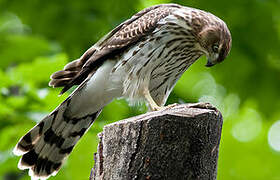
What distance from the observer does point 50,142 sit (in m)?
5.51

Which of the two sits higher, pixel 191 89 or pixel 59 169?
pixel 59 169

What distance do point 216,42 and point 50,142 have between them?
1871 mm

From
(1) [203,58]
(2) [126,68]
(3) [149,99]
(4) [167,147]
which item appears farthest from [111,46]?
(4) [167,147]

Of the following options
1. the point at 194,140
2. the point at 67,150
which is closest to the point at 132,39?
the point at 67,150

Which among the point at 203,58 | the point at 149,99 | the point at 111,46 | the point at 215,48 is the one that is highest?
the point at 111,46

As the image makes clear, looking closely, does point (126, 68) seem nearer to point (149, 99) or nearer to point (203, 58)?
point (149, 99)

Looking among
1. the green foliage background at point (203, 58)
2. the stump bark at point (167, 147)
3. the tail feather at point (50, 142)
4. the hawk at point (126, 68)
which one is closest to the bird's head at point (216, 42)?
the hawk at point (126, 68)

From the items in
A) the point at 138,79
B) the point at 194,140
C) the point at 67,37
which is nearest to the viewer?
the point at 194,140

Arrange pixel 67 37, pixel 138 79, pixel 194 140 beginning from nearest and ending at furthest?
pixel 194 140 < pixel 138 79 < pixel 67 37

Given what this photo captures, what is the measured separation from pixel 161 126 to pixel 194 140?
217 millimetres

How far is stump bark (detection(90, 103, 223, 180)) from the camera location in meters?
3.38

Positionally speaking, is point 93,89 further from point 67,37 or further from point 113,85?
point 67,37

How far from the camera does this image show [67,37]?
6945mm

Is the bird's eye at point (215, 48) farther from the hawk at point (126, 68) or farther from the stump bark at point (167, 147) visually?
the stump bark at point (167, 147)
